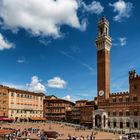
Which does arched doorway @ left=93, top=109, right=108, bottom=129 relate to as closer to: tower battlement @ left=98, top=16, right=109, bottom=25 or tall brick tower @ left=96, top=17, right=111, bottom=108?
tall brick tower @ left=96, top=17, right=111, bottom=108

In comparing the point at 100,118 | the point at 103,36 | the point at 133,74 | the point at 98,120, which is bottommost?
the point at 98,120

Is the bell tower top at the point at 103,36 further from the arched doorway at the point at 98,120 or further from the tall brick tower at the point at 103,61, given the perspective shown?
the arched doorway at the point at 98,120

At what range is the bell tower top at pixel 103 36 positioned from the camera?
92.2 metres

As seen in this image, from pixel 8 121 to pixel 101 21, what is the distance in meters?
44.9

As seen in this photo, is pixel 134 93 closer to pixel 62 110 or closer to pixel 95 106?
pixel 95 106

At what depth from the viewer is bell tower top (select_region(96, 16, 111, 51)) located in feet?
303

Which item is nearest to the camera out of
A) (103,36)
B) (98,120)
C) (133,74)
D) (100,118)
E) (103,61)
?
(133,74)

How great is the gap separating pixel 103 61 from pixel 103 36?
8.66 metres

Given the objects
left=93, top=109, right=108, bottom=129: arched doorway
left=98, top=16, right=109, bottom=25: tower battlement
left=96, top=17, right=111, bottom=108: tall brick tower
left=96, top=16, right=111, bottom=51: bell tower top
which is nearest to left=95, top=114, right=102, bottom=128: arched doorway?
left=93, top=109, right=108, bottom=129: arched doorway

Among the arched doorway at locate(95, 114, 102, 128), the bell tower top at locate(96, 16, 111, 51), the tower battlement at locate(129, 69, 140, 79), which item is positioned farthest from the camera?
the bell tower top at locate(96, 16, 111, 51)

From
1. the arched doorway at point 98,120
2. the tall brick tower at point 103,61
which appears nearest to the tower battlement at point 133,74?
the tall brick tower at point 103,61

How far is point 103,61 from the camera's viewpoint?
9044 centimetres

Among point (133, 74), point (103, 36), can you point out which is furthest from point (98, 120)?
point (103, 36)

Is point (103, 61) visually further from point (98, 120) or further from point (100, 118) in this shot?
point (98, 120)
